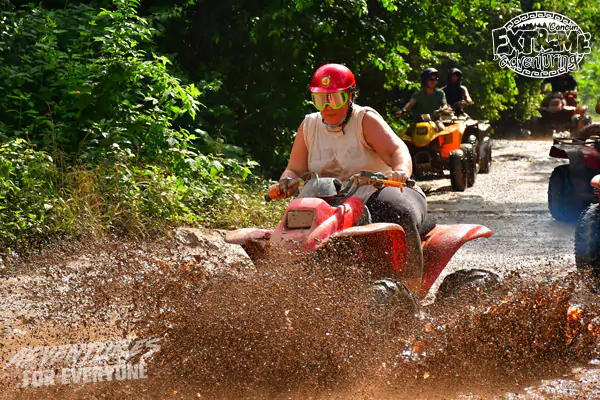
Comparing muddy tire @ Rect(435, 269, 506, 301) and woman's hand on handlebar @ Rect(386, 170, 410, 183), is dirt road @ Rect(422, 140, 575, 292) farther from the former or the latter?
woman's hand on handlebar @ Rect(386, 170, 410, 183)

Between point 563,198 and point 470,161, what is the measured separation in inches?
156

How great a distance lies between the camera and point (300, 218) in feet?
15.8

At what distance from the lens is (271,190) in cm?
536

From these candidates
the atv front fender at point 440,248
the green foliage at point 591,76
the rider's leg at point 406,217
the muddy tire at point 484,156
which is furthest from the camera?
the green foliage at point 591,76

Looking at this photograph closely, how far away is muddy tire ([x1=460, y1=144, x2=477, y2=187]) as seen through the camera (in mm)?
14227

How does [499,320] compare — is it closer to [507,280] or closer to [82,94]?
[507,280]

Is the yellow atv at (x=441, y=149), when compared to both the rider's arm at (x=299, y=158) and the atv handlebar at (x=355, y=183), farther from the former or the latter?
the atv handlebar at (x=355, y=183)

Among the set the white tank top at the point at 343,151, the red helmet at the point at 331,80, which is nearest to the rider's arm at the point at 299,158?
the white tank top at the point at 343,151

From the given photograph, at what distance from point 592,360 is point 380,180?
1482 millimetres

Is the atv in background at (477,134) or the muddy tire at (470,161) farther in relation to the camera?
the atv in background at (477,134)

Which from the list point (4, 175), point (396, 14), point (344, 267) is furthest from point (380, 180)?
point (396, 14)

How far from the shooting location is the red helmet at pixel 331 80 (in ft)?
17.4

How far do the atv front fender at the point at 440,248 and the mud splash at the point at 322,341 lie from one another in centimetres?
74

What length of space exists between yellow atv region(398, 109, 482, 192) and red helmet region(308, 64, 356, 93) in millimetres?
8676
